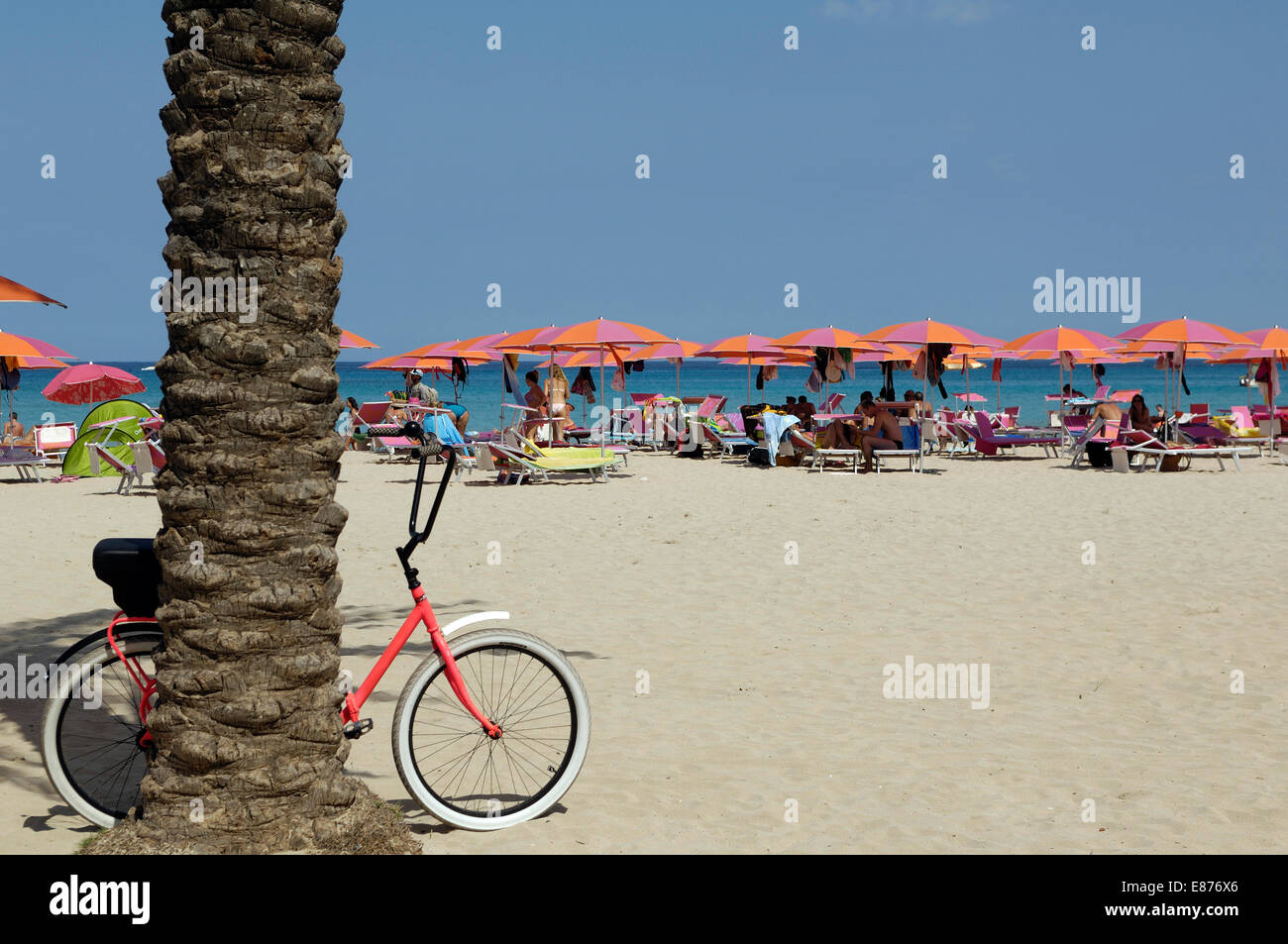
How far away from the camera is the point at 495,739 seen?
411 centimetres

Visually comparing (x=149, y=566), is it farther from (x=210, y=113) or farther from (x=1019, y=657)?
(x=1019, y=657)

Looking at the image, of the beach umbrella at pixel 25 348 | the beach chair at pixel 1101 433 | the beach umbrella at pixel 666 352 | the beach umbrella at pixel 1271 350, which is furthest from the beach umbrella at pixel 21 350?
the beach umbrella at pixel 1271 350

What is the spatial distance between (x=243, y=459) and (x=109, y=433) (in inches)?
625

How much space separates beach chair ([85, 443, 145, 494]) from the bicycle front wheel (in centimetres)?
1195

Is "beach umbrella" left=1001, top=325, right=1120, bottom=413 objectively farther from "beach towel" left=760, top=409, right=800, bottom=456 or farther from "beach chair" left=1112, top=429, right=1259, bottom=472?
"beach towel" left=760, top=409, right=800, bottom=456

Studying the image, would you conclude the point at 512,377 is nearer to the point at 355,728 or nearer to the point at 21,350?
the point at 21,350

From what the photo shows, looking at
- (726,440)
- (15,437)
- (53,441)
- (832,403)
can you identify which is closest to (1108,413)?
(726,440)

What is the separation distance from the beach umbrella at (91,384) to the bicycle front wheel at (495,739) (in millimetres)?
15899

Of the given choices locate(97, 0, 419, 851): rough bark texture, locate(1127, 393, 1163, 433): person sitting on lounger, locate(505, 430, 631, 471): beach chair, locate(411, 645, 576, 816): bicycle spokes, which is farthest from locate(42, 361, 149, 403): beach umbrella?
locate(97, 0, 419, 851): rough bark texture

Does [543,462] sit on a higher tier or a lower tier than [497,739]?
higher

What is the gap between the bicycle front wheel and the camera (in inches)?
147

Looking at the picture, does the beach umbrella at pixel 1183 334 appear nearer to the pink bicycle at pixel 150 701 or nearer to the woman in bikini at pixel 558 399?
the woman in bikini at pixel 558 399

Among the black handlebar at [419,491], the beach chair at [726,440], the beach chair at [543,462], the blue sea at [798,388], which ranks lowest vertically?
the black handlebar at [419,491]

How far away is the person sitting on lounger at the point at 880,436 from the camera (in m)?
19.0
